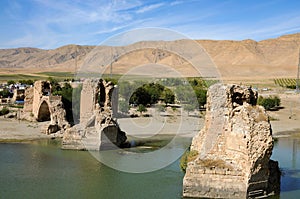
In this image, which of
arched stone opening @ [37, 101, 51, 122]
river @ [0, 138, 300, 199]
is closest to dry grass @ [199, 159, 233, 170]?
river @ [0, 138, 300, 199]

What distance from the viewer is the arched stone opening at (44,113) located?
119ft

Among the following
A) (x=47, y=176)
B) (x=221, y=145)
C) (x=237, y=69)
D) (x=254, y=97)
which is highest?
(x=237, y=69)

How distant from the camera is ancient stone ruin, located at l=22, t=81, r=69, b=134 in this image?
30734 millimetres

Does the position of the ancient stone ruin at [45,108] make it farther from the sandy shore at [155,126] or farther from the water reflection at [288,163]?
the water reflection at [288,163]

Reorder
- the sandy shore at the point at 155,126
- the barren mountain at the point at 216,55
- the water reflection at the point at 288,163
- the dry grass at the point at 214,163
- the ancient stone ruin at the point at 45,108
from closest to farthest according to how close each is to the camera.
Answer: the dry grass at the point at 214,163 < the water reflection at the point at 288,163 < the sandy shore at the point at 155,126 < the ancient stone ruin at the point at 45,108 < the barren mountain at the point at 216,55

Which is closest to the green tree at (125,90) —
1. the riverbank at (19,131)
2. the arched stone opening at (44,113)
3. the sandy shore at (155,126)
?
the sandy shore at (155,126)

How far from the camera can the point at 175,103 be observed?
53969 millimetres

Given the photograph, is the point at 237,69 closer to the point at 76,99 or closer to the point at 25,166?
the point at 76,99

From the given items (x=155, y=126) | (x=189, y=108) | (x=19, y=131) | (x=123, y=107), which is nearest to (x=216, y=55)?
(x=189, y=108)

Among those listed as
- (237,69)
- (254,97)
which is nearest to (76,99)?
(254,97)

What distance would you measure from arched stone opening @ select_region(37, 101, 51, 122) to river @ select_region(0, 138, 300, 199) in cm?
1262

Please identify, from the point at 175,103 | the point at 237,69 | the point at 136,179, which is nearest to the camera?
the point at 136,179

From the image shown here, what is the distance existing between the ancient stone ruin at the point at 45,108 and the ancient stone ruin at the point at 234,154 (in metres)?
18.1

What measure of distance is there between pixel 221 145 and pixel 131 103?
36161mm
